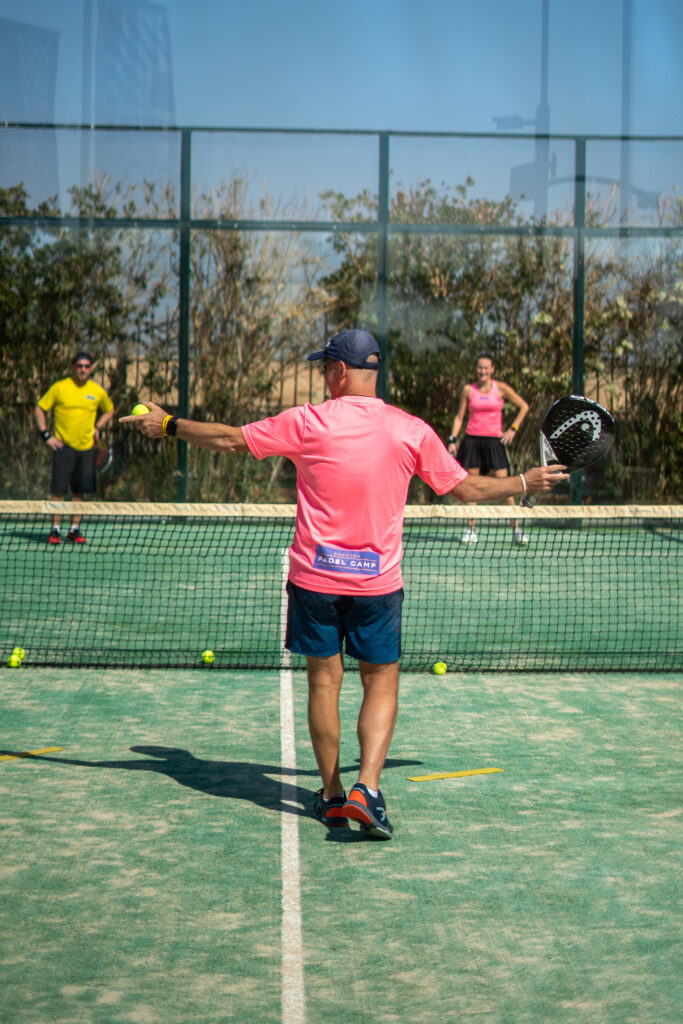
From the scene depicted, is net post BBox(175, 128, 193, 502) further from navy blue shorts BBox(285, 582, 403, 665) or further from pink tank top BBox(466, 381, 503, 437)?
navy blue shorts BBox(285, 582, 403, 665)

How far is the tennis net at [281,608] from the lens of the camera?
22.8ft

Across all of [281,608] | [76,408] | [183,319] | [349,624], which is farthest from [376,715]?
[183,319]

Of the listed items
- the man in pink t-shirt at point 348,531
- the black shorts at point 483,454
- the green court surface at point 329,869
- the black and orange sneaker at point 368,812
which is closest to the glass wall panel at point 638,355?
the black shorts at point 483,454

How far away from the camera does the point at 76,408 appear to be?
41.9ft

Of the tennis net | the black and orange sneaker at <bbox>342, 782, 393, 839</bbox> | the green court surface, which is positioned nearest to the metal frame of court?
the tennis net

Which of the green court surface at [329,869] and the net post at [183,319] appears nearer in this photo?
the green court surface at [329,869]

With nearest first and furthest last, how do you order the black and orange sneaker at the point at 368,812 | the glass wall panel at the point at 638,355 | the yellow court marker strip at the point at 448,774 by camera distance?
the black and orange sneaker at the point at 368,812
the yellow court marker strip at the point at 448,774
the glass wall panel at the point at 638,355

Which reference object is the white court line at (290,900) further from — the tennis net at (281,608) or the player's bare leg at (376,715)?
the tennis net at (281,608)

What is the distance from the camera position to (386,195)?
50.3ft

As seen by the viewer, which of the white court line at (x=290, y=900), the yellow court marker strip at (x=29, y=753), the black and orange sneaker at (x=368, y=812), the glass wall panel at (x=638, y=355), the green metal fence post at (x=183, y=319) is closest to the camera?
the white court line at (x=290, y=900)

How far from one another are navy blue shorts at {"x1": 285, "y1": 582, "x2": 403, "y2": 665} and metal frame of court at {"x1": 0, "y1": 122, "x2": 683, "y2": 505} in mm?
11026

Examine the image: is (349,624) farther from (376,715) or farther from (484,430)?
(484,430)

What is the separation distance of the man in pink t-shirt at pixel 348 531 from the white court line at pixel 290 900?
195mm

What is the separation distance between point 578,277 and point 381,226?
97.8 inches
